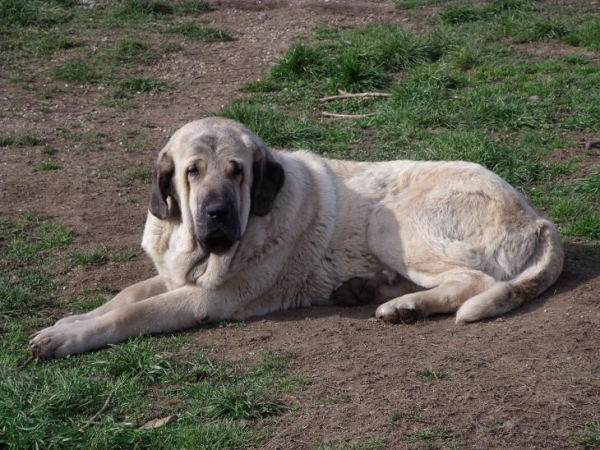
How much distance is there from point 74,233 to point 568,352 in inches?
156

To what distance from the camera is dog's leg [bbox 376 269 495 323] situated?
580 centimetres

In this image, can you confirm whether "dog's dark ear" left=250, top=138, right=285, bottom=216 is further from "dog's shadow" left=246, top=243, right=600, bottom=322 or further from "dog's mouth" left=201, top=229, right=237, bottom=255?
"dog's shadow" left=246, top=243, right=600, bottom=322

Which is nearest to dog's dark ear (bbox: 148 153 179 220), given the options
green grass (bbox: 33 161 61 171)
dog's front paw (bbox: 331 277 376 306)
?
dog's front paw (bbox: 331 277 376 306)

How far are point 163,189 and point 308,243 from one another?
1032 millimetres

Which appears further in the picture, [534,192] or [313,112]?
[313,112]

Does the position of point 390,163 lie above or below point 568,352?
above

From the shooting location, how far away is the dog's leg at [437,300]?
5.80m

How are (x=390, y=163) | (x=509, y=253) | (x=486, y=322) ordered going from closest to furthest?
1. (x=486, y=322)
2. (x=509, y=253)
3. (x=390, y=163)

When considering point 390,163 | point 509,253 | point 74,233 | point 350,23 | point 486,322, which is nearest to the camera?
point 486,322

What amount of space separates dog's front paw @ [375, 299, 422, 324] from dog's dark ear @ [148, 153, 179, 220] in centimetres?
149

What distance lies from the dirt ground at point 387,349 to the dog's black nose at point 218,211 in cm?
70

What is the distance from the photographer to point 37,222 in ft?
25.0

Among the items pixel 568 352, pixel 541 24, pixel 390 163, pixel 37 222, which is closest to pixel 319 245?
pixel 390 163

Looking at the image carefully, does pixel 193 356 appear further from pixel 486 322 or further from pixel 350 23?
pixel 350 23
